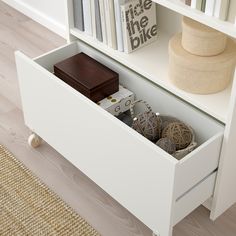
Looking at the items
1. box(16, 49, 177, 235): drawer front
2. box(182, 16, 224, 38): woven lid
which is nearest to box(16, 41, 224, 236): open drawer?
box(16, 49, 177, 235): drawer front

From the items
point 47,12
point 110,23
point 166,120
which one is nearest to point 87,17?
point 110,23

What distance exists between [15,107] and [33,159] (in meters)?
0.33

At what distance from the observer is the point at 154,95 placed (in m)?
1.60

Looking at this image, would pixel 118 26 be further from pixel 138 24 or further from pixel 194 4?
pixel 194 4

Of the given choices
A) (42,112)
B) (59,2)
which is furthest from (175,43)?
(59,2)

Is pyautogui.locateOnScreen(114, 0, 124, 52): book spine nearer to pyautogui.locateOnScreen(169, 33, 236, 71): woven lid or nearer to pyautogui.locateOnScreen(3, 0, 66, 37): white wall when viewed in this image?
pyautogui.locateOnScreen(169, 33, 236, 71): woven lid

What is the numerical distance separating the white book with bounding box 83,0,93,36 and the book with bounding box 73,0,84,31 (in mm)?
22

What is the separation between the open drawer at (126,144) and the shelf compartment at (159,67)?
0.04 meters

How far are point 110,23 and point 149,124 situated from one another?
365mm

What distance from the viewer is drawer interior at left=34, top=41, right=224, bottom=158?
1471mm

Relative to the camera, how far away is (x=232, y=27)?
1.22 meters

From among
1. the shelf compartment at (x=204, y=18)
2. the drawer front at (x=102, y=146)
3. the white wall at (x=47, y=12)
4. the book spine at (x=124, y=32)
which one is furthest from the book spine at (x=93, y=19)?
the white wall at (x=47, y=12)

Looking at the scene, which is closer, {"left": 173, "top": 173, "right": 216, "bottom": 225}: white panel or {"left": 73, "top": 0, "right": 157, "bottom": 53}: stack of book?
{"left": 173, "top": 173, "right": 216, "bottom": 225}: white panel

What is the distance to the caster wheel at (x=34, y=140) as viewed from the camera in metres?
1.87
